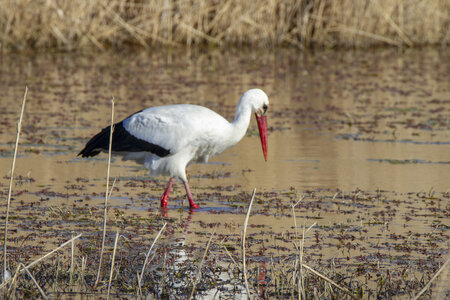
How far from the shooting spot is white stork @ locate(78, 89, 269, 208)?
7750 millimetres

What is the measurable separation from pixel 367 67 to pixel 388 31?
3.12 metres

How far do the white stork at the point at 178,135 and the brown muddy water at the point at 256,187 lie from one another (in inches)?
13.6

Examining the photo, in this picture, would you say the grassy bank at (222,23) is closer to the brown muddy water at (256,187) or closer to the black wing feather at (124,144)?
the brown muddy water at (256,187)

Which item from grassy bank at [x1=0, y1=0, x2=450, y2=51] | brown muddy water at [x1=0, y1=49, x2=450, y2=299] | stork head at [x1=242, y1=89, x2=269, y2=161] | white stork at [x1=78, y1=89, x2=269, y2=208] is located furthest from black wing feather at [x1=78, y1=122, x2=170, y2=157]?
grassy bank at [x1=0, y1=0, x2=450, y2=51]

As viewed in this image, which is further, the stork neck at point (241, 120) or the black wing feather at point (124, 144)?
the black wing feather at point (124, 144)

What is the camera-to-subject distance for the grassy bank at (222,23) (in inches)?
709

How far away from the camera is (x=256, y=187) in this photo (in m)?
8.42

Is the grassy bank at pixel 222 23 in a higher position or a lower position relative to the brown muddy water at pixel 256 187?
higher

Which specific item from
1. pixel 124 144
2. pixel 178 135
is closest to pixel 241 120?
pixel 178 135

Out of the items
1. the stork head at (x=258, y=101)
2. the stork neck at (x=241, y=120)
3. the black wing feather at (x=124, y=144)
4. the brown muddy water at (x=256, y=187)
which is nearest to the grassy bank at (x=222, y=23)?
the brown muddy water at (x=256, y=187)

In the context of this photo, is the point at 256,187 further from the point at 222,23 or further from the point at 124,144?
the point at 222,23

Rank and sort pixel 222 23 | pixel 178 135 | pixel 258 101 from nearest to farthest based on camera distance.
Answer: pixel 178 135 → pixel 258 101 → pixel 222 23

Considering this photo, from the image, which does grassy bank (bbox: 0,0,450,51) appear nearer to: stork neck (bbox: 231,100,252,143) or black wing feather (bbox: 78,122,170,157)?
black wing feather (bbox: 78,122,170,157)

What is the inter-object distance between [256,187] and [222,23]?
1143 cm
